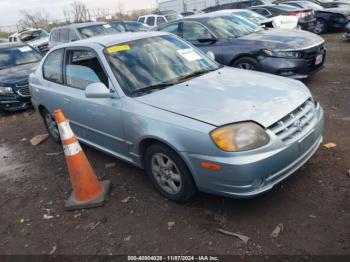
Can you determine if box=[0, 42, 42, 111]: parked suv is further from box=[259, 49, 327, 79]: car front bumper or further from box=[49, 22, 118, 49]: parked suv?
box=[259, 49, 327, 79]: car front bumper

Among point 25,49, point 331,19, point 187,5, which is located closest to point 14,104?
point 25,49

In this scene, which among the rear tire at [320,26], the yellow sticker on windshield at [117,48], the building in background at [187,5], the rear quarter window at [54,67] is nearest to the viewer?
the yellow sticker on windshield at [117,48]

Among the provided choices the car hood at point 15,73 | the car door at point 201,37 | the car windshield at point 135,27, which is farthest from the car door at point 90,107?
the car windshield at point 135,27

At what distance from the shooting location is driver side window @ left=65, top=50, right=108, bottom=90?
156 inches

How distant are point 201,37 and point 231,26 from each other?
0.72m

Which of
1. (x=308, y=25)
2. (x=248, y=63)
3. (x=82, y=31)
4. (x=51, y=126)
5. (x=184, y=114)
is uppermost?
(x=184, y=114)

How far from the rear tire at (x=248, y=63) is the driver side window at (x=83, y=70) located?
3.69 meters

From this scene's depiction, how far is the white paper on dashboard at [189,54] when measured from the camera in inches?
168

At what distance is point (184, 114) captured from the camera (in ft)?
10.2

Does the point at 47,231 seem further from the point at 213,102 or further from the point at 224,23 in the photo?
the point at 224,23

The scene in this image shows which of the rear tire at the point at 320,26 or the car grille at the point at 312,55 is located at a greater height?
the car grille at the point at 312,55

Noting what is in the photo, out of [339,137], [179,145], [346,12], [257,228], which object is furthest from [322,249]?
[346,12]

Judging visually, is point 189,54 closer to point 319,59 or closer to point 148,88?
point 148,88

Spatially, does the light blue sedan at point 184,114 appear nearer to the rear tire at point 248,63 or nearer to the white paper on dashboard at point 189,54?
the white paper on dashboard at point 189,54
